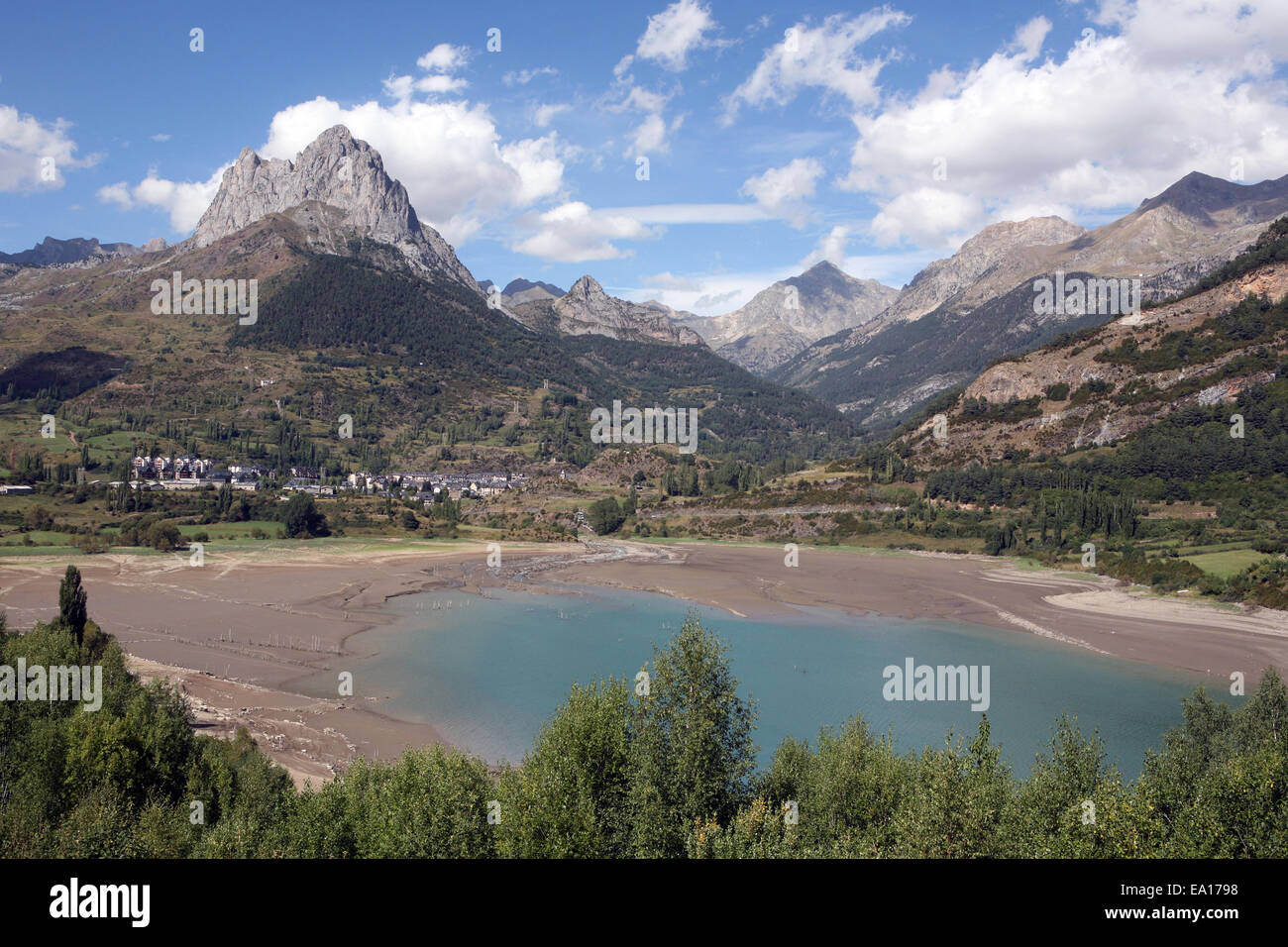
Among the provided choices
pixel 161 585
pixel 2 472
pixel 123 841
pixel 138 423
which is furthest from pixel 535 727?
pixel 138 423

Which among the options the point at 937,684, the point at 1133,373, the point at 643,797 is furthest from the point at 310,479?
the point at 1133,373

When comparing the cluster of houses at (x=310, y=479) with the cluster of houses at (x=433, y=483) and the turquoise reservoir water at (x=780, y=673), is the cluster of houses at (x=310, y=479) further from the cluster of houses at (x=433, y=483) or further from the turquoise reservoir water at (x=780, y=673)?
the turquoise reservoir water at (x=780, y=673)

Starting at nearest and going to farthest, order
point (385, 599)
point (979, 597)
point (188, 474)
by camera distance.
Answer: point (385, 599)
point (979, 597)
point (188, 474)

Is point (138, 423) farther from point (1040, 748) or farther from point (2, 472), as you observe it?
point (1040, 748)
